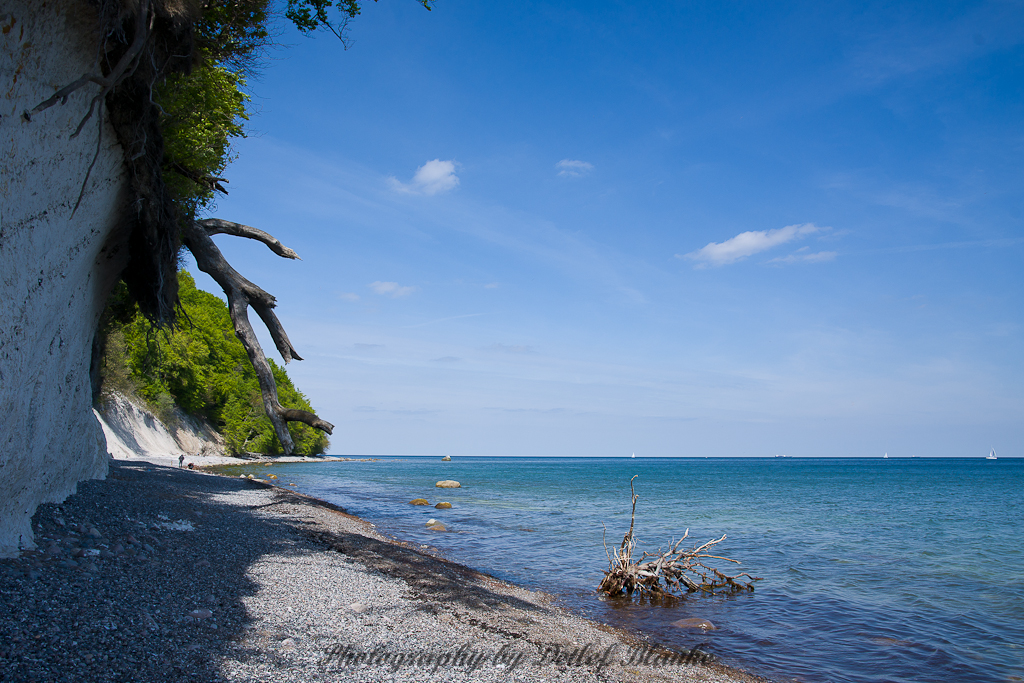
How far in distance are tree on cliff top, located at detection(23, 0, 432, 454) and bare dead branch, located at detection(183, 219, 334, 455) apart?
0.01m

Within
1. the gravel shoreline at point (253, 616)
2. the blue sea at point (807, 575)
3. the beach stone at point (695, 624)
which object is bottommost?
the blue sea at point (807, 575)

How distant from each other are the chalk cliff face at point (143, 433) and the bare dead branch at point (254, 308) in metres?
17.0

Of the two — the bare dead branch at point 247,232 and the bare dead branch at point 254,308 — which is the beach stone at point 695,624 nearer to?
the bare dead branch at point 254,308

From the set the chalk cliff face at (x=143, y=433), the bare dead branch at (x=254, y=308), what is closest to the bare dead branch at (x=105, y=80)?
the bare dead branch at (x=254, y=308)

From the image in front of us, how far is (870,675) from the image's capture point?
8.12 metres

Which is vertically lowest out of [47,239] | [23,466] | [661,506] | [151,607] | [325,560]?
[661,506]

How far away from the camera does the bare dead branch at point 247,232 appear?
7.06m

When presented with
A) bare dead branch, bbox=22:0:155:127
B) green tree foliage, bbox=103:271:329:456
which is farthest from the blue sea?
green tree foliage, bbox=103:271:329:456

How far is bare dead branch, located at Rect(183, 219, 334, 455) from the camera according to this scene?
5.13 meters

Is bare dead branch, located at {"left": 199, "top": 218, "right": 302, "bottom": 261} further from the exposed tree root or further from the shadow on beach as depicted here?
the shadow on beach

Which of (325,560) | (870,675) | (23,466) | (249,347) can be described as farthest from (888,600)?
(23,466)

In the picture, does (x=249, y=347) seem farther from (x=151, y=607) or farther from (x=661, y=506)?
(x=661, y=506)

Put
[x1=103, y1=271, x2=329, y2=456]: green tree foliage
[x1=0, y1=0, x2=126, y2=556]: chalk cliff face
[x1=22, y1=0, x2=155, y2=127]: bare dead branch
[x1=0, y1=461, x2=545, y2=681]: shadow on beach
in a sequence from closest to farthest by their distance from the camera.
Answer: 1. [x1=22, y1=0, x2=155, y2=127]: bare dead branch
2. [x1=0, y1=461, x2=545, y2=681]: shadow on beach
3. [x1=0, y1=0, x2=126, y2=556]: chalk cliff face
4. [x1=103, y1=271, x2=329, y2=456]: green tree foliage

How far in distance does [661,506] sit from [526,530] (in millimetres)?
13411
